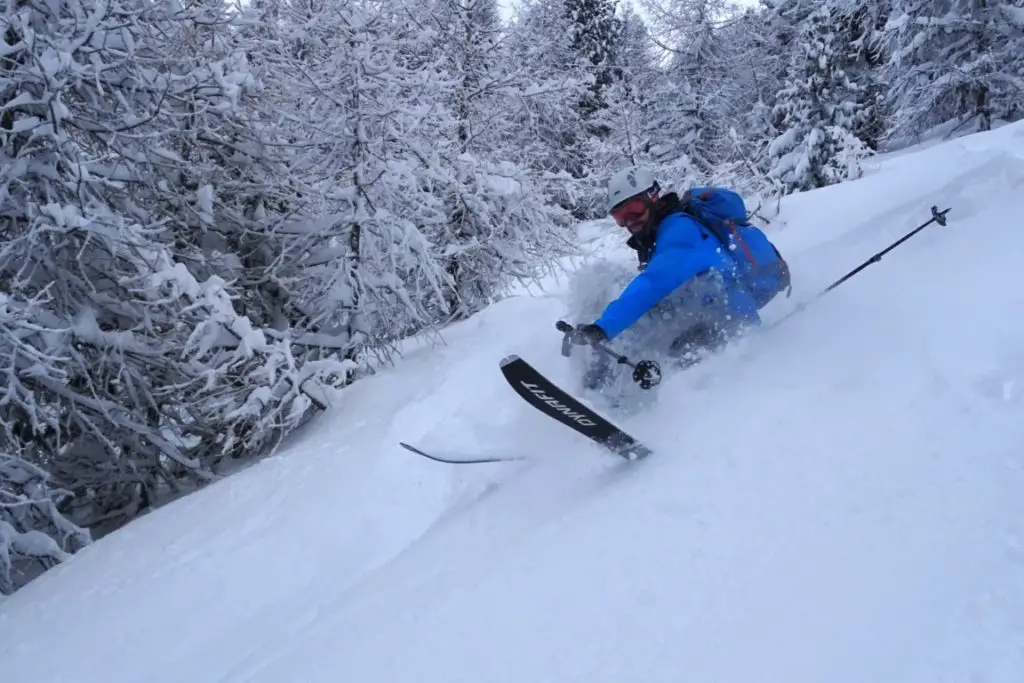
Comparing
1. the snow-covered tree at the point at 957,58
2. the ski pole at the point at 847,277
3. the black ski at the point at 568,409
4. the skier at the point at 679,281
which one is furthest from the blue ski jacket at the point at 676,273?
the snow-covered tree at the point at 957,58

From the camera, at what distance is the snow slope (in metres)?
2.41

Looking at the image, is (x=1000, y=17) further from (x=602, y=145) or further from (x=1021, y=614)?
(x=1021, y=614)

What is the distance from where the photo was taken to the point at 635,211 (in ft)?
17.2

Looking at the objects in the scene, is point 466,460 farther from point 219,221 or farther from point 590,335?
point 219,221

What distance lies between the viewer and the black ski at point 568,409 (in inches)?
168

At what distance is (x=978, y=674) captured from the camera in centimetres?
200

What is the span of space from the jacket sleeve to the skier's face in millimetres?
418

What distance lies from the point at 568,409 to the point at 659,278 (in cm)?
120

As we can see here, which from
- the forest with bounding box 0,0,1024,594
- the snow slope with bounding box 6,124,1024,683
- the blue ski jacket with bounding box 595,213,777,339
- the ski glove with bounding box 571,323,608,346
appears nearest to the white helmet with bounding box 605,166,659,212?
the blue ski jacket with bounding box 595,213,777,339

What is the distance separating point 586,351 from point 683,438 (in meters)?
1.51

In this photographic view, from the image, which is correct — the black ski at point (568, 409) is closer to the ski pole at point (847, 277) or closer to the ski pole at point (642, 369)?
the ski pole at point (642, 369)

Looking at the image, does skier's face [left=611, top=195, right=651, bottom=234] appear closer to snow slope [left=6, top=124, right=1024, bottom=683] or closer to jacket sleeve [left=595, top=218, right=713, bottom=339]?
jacket sleeve [left=595, top=218, right=713, bottom=339]

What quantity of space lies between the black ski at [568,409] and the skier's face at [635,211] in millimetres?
1640

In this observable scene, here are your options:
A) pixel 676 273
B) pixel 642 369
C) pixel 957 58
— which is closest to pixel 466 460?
pixel 642 369
